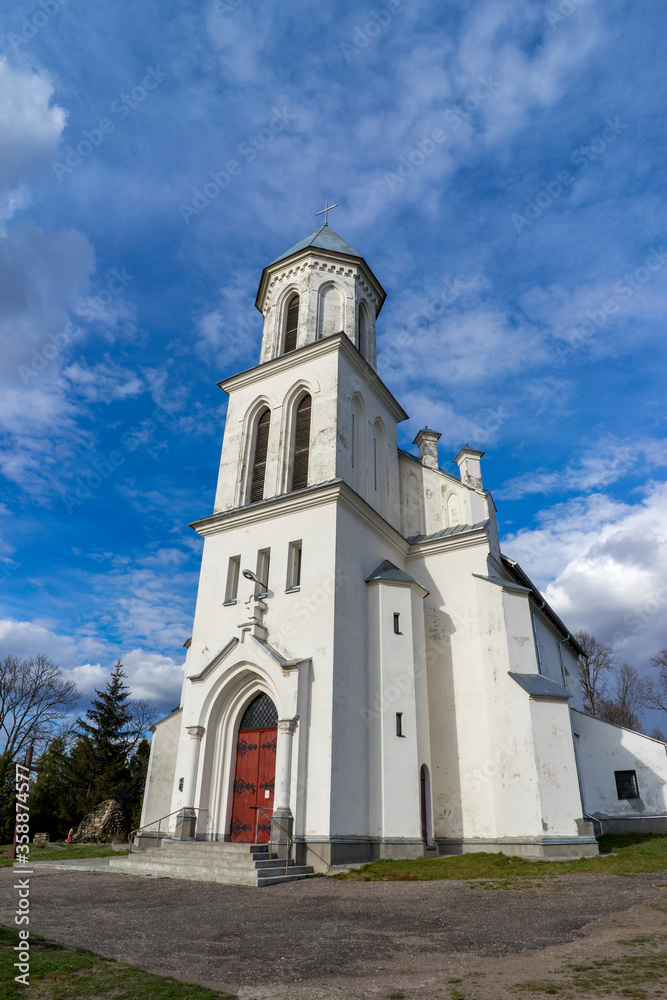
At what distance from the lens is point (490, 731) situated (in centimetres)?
1734

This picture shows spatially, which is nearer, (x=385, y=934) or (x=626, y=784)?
(x=385, y=934)

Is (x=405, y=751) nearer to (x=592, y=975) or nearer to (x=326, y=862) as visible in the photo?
(x=326, y=862)

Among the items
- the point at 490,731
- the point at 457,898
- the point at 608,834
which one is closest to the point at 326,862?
the point at 457,898

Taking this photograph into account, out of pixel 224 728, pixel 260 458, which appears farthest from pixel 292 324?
pixel 224 728

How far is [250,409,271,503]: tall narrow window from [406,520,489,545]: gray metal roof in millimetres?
5593

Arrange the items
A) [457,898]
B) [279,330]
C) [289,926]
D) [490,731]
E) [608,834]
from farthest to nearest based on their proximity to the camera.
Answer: [279,330], [608,834], [490,731], [457,898], [289,926]

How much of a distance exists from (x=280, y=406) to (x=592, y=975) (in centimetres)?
1830

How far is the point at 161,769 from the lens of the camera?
19094mm

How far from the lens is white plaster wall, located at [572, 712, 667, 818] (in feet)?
68.6

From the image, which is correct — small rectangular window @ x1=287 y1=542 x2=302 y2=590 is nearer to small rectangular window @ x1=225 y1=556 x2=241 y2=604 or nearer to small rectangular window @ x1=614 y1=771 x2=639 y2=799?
small rectangular window @ x1=225 y1=556 x2=241 y2=604

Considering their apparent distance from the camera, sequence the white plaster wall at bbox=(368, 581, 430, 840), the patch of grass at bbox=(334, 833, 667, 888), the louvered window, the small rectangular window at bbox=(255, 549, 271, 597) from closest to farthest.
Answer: the patch of grass at bbox=(334, 833, 667, 888) → the white plaster wall at bbox=(368, 581, 430, 840) → the small rectangular window at bbox=(255, 549, 271, 597) → the louvered window

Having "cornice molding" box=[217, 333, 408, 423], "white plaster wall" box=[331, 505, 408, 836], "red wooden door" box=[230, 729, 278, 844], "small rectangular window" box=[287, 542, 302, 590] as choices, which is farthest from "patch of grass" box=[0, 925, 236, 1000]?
"cornice molding" box=[217, 333, 408, 423]

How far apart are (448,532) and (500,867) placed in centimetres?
1050

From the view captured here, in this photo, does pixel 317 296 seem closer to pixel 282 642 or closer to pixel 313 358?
pixel 313 358
